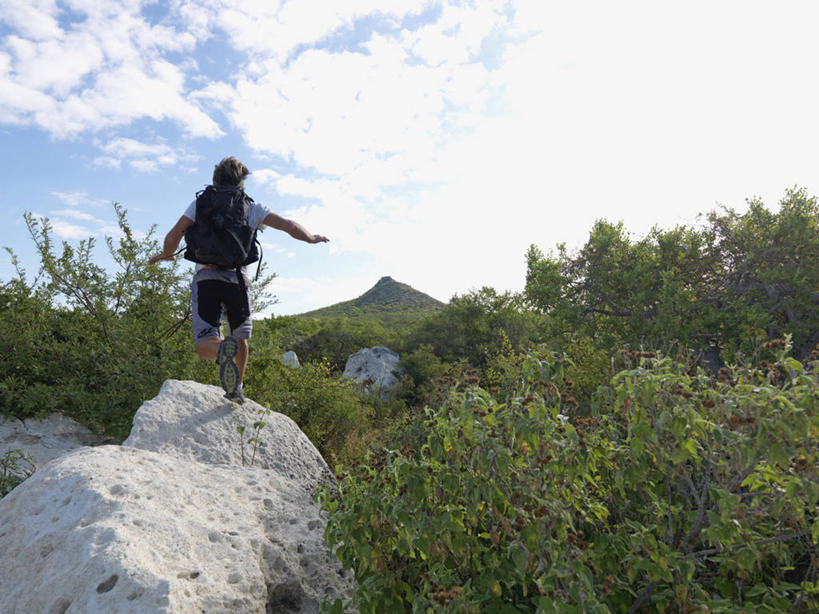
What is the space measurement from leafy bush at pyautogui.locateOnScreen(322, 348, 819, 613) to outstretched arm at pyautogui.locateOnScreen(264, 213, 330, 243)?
269 centimetres

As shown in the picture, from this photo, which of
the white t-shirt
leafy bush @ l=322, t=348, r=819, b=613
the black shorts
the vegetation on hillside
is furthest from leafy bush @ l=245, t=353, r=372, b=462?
leafy bush @ l=322, t=348, r=819, b=613

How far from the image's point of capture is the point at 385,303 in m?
51.3

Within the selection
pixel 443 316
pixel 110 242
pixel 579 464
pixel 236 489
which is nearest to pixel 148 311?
pixel 110 242

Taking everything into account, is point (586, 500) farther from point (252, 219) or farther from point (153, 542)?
point (252, 219)

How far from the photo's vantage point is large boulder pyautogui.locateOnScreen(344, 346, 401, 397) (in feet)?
55.3

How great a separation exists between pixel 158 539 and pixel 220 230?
2703 millimetres

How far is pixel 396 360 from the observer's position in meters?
18.5

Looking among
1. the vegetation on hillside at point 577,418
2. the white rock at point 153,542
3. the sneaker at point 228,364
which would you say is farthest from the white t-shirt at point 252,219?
the vegetation on hillside at point 577,418

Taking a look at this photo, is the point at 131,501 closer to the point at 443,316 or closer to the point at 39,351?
the point at 39,351

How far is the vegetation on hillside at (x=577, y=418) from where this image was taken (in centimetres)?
201

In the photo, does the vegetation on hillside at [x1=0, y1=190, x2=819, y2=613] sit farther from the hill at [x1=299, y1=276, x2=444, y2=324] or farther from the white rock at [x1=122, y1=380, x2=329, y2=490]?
the hill at [x1=299, y1=276, x2=444, y2=324]

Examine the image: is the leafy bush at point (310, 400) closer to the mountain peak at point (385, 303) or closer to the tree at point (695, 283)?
the tree at point (695, 283)

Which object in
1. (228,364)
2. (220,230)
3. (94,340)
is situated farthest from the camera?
(94,340)

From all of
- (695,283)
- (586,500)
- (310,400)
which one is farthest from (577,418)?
(695,283)
